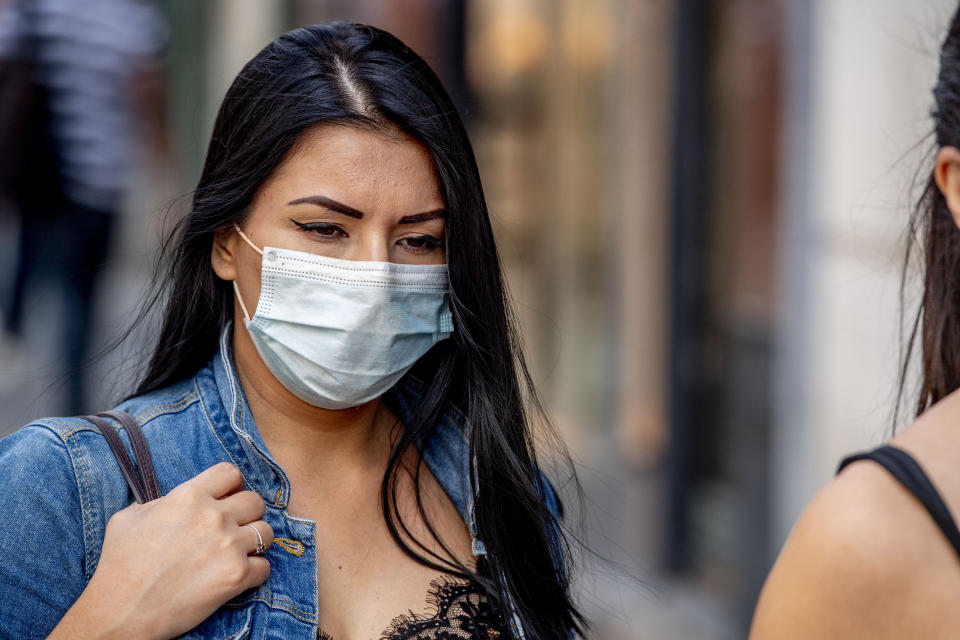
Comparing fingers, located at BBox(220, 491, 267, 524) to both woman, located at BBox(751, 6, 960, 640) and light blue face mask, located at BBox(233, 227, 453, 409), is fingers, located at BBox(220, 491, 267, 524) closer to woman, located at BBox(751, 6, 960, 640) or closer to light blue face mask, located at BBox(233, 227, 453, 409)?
light blue face mask, located at BBox(233, 227, 453, 409)

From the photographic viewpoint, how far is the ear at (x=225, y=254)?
2.23 metres

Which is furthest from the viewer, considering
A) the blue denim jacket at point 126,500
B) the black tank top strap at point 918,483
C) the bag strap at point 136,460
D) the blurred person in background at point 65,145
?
the blurred person in background at point 65,145

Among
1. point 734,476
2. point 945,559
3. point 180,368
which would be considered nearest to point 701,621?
point 734,476

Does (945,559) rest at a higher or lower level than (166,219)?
lower

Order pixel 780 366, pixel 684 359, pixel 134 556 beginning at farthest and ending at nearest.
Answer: pixel 684 359 → pixel 780 366 → pixel 134 556

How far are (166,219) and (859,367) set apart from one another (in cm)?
267

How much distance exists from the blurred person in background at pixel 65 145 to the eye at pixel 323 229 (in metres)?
3.25

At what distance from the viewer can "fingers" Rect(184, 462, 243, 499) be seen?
1.91 meters

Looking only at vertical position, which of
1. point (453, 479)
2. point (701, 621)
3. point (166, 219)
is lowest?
point (701, 621)

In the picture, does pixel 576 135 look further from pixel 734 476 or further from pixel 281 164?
pixel 281 164

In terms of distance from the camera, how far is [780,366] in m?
4.78

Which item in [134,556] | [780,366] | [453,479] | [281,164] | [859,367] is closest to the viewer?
[134,556]

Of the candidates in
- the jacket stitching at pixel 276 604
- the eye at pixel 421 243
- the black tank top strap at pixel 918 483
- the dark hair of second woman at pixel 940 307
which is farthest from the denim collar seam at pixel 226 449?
the dark hair of second woman at pixel 940 307

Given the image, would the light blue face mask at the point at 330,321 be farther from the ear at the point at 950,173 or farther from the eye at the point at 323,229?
the ear at the point at 950,173
